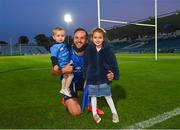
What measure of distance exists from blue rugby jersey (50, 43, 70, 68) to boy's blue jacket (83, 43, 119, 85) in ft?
1.53

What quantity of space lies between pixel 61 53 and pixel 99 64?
25.1 inches

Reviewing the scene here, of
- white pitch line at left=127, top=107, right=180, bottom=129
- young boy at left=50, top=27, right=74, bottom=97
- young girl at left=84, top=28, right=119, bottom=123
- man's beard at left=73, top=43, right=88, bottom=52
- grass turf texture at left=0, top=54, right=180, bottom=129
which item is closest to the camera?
white pitch line at left=127, top=107, right=180, bottom=129

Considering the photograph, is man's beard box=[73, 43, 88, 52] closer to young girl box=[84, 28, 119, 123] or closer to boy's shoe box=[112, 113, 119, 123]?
young girl box=[84, 28, 119, 123]

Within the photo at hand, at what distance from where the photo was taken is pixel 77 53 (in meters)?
4.77

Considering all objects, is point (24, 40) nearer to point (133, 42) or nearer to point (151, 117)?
point (133, 42)

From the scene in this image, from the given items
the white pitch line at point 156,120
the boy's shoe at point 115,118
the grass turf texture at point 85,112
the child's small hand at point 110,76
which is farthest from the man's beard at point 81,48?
the white pitch line at point 156,120

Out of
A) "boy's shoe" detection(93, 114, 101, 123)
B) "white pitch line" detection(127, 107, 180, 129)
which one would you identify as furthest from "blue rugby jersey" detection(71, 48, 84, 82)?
"white pitch line" detection(127, 107, 180, 129)

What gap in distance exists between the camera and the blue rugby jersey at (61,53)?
15.0 feet

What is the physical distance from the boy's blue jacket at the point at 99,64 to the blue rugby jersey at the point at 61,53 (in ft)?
1.53

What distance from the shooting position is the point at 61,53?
15.2 feet

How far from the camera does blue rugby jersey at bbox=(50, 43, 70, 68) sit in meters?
4.59

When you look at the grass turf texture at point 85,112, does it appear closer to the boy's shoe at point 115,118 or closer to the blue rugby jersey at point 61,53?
the boy's shoe at point 115,118

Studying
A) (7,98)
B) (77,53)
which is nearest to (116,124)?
(77,53)

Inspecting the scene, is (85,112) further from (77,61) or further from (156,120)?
(156,120)
